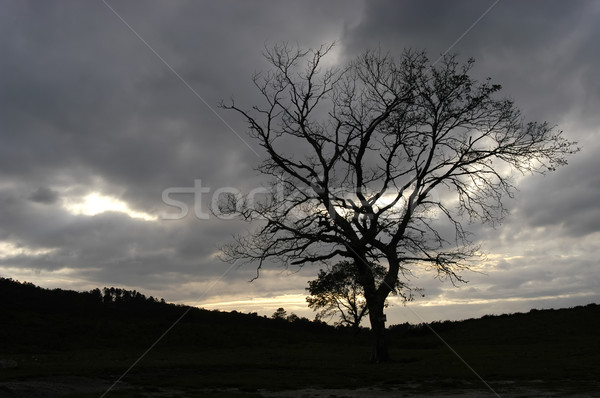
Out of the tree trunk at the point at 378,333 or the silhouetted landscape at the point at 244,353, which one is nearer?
the silhouetted landscape at the point at 244,353

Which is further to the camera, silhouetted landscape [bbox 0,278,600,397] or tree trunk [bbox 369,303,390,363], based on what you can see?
tree trunk [bbox 369,303,390,363]

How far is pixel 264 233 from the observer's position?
26.1 metres

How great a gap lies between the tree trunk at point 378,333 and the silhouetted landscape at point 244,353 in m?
0.81

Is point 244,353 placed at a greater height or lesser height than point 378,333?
lesser

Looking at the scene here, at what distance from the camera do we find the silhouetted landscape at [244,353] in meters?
15.6

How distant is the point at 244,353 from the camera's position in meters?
34.3

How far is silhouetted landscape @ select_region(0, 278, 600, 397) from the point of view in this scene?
15.6 meters

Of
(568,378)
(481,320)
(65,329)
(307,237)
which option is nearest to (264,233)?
(307,237)

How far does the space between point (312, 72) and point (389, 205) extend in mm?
7872

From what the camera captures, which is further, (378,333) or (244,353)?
(244,353)

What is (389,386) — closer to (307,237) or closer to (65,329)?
(307,237)

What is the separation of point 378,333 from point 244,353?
1284 cm

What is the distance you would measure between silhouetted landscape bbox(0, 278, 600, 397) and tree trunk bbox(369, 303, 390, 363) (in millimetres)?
811

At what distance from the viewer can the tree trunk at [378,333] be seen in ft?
80.0
